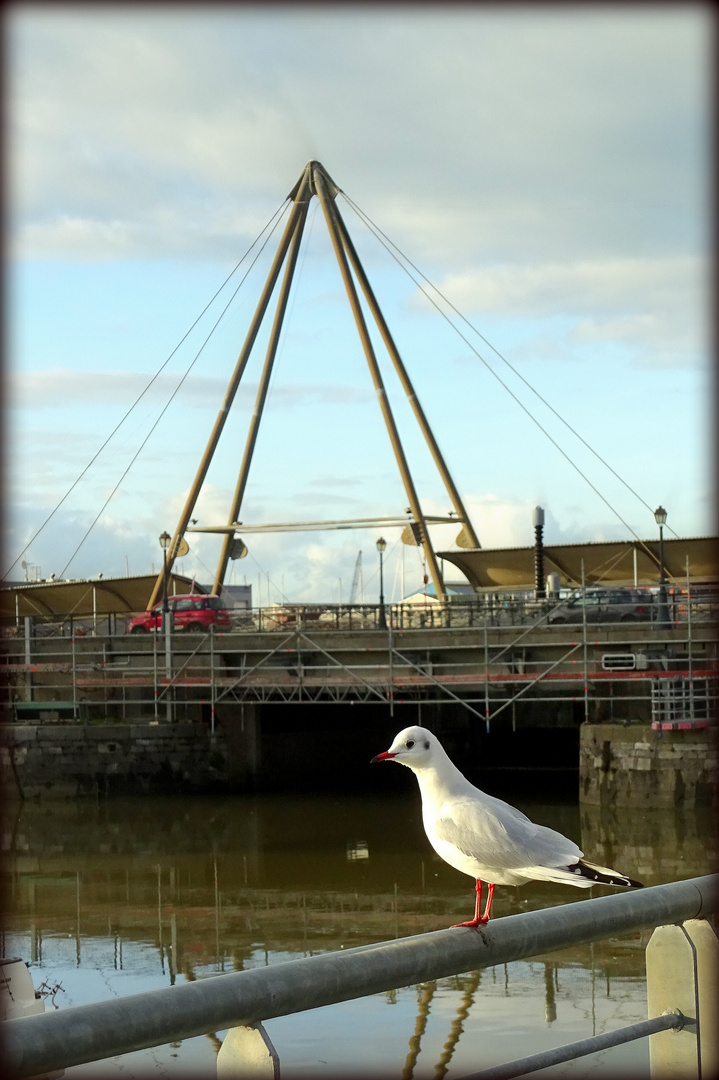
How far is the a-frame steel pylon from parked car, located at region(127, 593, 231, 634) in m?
1.38

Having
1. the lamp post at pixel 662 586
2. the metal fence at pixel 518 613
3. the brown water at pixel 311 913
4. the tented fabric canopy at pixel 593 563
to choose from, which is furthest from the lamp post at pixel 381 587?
the lamp post at pixel 662 586

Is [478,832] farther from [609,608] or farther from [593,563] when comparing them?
[593,563]

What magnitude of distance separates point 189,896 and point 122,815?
7.18 m

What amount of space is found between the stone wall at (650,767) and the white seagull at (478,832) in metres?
17.4

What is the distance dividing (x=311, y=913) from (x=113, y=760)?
36.6ft

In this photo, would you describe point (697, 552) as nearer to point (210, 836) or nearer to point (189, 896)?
point (210, 836)

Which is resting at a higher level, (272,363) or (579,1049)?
(272,363)

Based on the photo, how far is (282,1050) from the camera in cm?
1030

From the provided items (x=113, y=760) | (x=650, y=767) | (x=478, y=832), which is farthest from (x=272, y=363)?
(x=478, y=832)

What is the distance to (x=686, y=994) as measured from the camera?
3.22 m

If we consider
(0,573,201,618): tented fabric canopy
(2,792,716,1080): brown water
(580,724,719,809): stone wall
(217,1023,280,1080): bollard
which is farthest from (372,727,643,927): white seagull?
(0,573,201,618): tented fabric canopy

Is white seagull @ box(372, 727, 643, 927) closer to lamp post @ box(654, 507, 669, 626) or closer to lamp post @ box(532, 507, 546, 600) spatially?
lamp post @ box(654, 507, 669, 626)

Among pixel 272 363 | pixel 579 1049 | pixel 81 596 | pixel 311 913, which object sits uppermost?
pixel 272 363

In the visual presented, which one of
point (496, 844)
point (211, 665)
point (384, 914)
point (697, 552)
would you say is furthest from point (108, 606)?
point (496, 844)
